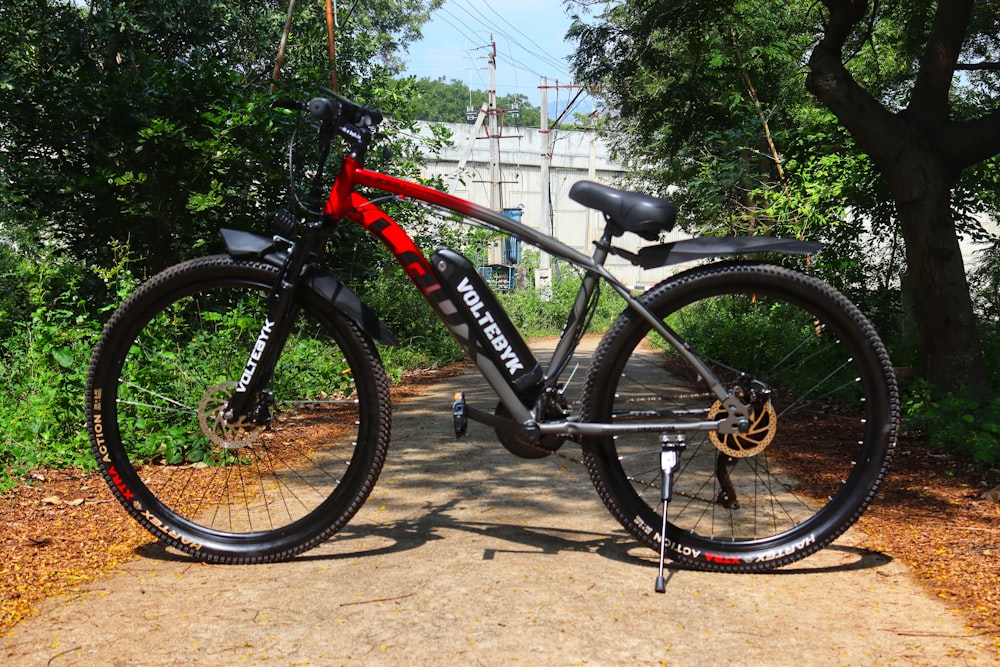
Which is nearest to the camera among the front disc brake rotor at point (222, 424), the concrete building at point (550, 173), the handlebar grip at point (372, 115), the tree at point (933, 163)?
the handlebar grip at point (372, 115)

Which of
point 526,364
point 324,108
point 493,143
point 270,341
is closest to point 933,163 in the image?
point 526,364

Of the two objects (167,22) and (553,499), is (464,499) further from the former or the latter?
(167,22)

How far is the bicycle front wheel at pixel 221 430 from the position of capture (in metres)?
3.41

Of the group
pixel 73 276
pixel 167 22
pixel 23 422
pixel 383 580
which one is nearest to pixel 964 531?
pixel 383 580

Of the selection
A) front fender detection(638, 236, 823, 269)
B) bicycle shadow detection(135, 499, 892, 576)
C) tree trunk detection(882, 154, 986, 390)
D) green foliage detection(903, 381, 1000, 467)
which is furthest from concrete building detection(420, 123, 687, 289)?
front fender detection(638, 236, 823, 269)

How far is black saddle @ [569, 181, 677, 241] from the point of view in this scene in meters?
3.23

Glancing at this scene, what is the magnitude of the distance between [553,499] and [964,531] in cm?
174

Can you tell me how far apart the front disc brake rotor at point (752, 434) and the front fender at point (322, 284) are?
4.01ft

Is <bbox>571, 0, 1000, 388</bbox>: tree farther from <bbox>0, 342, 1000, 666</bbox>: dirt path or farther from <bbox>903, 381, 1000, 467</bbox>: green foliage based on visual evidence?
<bbox>0, 342, 1000, 666</bbox>: dirt path

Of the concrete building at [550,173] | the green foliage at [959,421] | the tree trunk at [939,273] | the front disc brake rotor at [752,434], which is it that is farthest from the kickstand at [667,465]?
the concrete building at [550,173]

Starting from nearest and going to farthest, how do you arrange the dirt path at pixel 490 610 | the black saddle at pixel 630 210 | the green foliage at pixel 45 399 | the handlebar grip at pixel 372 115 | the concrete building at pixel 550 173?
the dirt path at pixel 490 610
the black saddle at pixel 630 210
the handlebar grip at pixel 372 115
the green foliage at pixel 45 399
the concrete building at pixel 550 173

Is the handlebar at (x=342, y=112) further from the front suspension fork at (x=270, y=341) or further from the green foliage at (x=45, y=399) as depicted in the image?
the green foliage at (x=45, y=399)

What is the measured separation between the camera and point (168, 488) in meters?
4.53

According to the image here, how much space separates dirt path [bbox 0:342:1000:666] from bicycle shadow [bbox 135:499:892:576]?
0.04 feet
